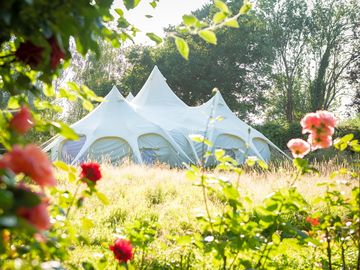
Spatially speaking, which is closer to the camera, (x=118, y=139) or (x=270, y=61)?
(x=118, y=139)

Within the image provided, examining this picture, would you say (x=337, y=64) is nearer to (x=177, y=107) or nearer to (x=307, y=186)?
(x=177, y=107)

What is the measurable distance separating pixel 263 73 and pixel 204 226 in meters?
30.5

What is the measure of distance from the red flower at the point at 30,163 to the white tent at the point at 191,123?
14245 mm

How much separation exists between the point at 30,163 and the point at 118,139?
549 inches

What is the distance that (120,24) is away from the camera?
1.70 metres

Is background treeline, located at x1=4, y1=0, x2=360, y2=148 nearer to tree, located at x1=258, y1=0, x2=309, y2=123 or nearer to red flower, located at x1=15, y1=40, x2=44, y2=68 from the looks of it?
tree, located at x1=258, y1=0, x2=309, y2=123

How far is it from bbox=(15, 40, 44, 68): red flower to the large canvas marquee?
1151 centimetres

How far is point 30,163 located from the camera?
1.84 ft

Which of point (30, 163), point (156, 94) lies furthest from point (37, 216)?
point (156, 94)

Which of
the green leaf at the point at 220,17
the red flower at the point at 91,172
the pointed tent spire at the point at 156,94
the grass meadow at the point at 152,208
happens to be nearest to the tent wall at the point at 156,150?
the pointed tent spire at the point at 156,94

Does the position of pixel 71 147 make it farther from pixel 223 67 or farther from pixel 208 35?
pixel 223 67

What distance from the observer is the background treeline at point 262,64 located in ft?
90.3

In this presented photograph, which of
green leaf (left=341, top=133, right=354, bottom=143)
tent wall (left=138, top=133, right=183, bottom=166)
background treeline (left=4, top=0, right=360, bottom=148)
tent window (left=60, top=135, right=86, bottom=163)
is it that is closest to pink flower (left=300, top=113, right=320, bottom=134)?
green leaf (left=341, top=133, right=354, bottom=143)

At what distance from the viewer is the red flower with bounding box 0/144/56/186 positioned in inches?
22.1
